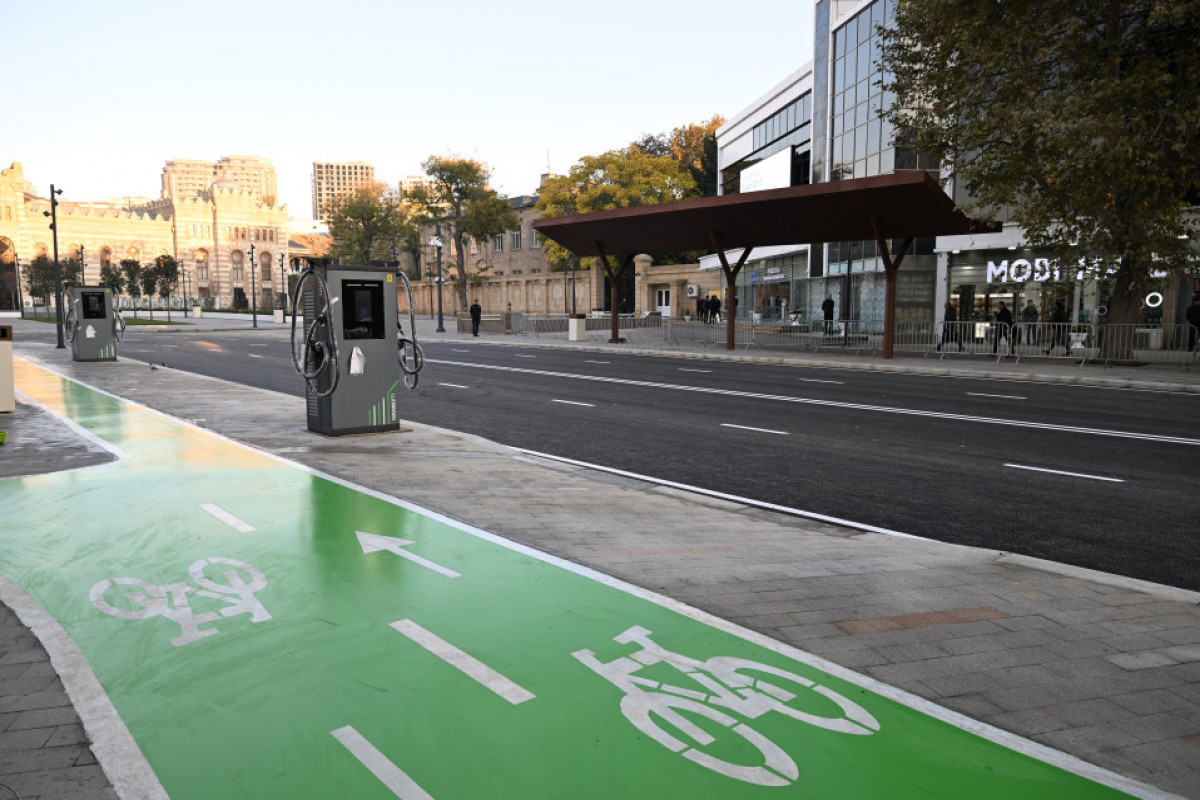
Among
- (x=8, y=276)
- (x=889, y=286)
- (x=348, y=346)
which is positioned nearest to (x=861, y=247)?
(x=889, y=286)

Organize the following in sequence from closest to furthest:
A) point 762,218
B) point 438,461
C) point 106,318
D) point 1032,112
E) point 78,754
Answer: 1. point 78,754
2. point 438,461
3. point 1032,112
4. point 106,318
5. point 762,218

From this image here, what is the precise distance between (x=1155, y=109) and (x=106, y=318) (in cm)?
2752

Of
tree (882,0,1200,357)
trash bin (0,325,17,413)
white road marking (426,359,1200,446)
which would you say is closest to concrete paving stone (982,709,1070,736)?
white road marking (426,359,1200,446)

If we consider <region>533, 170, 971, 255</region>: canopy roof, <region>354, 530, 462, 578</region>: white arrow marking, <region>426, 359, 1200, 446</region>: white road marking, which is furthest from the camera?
<region>533, 170, 971, 255</region>: canopy roof

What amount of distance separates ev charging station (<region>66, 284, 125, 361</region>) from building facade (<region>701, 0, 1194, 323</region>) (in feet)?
79.0

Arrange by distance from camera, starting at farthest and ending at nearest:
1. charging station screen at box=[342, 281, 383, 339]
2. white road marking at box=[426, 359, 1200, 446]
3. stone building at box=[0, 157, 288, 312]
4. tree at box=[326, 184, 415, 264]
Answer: stone building at box=[0, 157, 288, 312] → tree at box=[326, 184, 415, 264] → white road marking at box=[426, 359, 1200, 446] → charging station screen at box=[342, 281, 383, 339]

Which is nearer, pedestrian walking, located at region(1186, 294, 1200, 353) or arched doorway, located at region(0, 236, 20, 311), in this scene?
pedestrian walking, located at region(1186, 294, 1200, 353)

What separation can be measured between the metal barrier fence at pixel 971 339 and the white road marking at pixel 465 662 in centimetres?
2382

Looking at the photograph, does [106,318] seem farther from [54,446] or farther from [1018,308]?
[1018,308]

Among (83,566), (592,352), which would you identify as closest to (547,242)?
(592,352)

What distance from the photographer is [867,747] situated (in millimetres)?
3438

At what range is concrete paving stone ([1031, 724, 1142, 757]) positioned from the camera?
3.48 m

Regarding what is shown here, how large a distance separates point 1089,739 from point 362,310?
355 inches

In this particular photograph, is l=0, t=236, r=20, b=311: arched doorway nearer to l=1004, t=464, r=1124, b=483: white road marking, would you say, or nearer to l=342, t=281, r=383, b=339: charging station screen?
l=342, t=281, r=383, b=339: charging station screen
